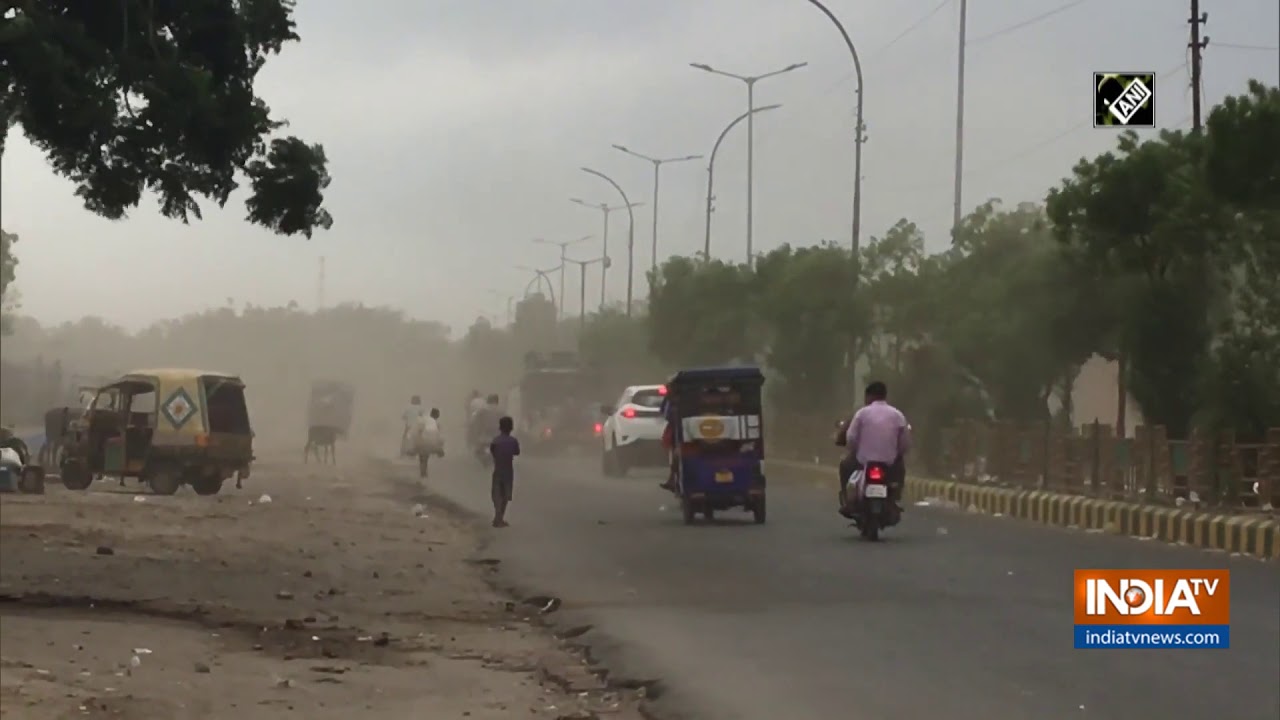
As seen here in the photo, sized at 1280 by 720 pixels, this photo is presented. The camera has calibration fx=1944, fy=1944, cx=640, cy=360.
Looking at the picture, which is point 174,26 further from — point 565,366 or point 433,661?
point 565,366

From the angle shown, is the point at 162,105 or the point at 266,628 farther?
the point at 162,105

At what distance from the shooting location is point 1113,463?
26453 mm

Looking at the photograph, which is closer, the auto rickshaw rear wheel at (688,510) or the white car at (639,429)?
the auto rickshaw rear wheel at (688,510)

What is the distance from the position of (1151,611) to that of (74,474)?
834 inches

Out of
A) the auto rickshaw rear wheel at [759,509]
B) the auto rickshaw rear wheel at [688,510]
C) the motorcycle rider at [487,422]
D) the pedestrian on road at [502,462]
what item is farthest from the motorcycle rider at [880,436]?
the motorcycle rider at [487,422]

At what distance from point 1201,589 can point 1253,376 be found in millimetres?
15074

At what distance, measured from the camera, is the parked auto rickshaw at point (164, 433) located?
1116 inches

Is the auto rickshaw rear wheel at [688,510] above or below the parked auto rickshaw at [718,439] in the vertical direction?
below

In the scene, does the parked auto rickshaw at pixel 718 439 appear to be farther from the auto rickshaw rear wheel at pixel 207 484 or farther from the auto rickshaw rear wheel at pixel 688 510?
the auto rickshaw rear wheel at pixel 207 484

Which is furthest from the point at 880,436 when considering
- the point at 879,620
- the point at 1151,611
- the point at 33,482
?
the point at 33,482

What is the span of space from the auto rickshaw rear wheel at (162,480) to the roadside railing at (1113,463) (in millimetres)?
12838

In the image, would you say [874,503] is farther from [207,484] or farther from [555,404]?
[555,404]

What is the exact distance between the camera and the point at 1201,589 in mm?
Result: 10016

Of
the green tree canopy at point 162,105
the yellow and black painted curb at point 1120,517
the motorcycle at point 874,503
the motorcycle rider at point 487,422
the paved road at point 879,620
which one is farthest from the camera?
the motorcycle rider at point 487,422
